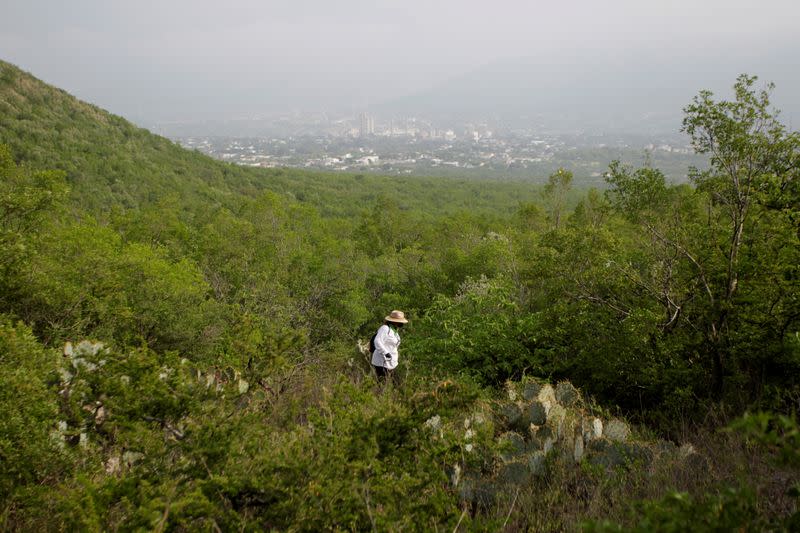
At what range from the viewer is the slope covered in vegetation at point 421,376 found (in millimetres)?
3342

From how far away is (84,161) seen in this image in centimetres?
3453

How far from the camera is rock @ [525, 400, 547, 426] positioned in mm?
5750

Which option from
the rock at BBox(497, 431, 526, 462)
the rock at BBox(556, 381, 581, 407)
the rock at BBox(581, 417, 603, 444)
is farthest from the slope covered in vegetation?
the rock at BBox(556, 381, 581, 407)

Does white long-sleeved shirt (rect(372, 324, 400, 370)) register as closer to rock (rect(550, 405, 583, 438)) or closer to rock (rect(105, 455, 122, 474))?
rock (rect(550, 405, 583, 438))

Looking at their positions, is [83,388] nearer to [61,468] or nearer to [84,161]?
[61,468]

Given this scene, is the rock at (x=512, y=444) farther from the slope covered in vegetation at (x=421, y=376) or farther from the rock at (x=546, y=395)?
the rock at (x=546, y=395)

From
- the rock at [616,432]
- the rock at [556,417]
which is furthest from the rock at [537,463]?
the rock at [616,432]

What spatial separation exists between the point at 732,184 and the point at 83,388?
846 centimetres

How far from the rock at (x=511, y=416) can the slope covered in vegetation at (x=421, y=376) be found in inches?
2.1

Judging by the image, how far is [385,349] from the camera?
24.5 feet

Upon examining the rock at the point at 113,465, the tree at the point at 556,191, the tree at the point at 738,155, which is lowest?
the tree at the point at 556,191

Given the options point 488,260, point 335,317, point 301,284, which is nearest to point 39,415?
point 335,317

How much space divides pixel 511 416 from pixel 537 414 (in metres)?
0.34

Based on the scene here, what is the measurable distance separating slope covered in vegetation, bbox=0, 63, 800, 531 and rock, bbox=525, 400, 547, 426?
0.46 ft
